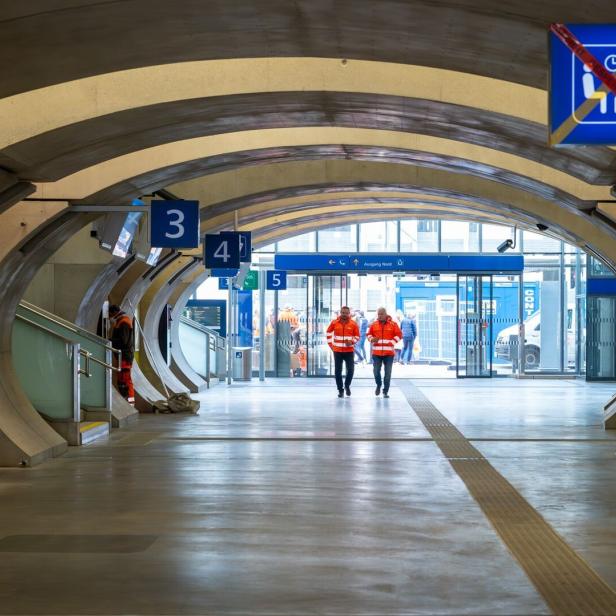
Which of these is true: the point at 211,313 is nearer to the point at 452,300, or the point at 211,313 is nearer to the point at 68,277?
the point at 452,300

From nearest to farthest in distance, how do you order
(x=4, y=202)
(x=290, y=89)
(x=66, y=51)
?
(x=66, y=51) → (x=290, y=89) → (x=4, y=202)

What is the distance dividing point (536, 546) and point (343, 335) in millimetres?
13574

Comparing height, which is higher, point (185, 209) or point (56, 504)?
point (185, 209)

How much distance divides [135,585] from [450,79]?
593cm

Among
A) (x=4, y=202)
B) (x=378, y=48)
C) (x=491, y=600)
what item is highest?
(x=378, y=48)

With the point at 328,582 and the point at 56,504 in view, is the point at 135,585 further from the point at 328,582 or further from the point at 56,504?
the point at 56,504

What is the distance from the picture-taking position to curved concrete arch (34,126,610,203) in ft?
41.9

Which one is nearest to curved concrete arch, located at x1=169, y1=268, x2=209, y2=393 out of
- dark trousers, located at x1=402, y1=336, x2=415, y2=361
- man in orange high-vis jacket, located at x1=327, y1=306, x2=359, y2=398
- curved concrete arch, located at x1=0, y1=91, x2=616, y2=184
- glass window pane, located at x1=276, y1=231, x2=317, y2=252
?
man in orange high-vis jacket, located at x1=327, y1=306, x2=359, y2=398

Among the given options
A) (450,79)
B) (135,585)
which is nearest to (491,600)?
(135,585)

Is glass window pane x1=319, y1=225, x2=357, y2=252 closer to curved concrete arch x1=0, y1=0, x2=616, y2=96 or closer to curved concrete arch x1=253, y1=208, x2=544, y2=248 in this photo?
Result: curved concrete arch x1=253, y1=208, x2=544, y2=248

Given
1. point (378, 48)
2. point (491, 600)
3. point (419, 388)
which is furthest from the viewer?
point (419, 388)

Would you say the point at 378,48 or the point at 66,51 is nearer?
the point at 66,51

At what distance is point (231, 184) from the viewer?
17.4 metres

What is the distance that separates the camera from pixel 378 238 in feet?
107
